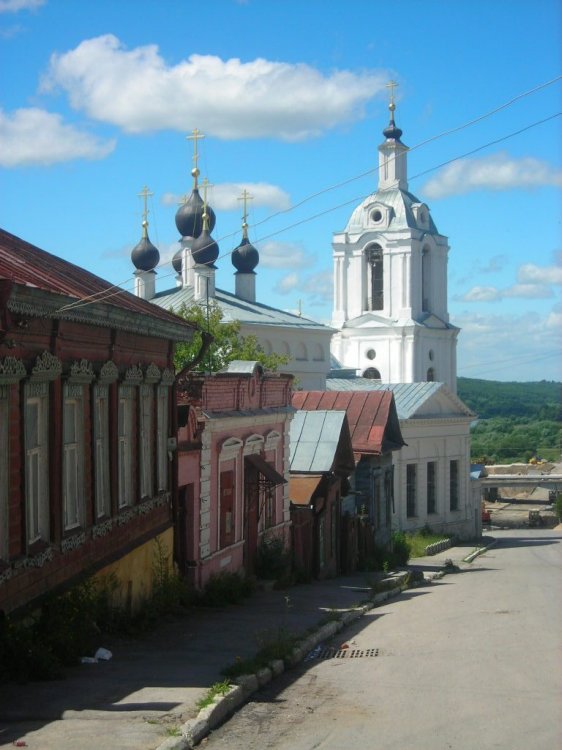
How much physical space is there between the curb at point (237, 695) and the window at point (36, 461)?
7.59 feet

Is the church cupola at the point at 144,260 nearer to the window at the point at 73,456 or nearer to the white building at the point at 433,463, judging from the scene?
the white building at the point at 433,463

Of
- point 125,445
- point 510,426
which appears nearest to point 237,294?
point 125,445

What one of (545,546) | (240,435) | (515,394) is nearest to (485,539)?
(545,546)

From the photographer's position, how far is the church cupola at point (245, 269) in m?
59.2

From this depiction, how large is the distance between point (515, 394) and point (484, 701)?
194 m

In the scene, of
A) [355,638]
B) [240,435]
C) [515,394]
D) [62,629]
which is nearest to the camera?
[62,629]

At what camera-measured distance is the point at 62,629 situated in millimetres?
10320

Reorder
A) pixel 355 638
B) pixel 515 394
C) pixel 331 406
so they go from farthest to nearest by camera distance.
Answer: pixel 515 394 < pixel 331 406 < pixel 355 638

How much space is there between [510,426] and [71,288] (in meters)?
154

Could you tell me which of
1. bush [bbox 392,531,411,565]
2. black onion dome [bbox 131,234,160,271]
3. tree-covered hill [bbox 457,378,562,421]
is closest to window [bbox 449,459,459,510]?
bush [bbox 392,531,411,565]

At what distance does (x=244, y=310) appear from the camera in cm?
5769

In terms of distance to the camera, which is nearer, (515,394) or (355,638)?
(355,638)

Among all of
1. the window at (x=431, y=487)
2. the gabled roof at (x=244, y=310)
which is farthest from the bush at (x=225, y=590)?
the gabled roof at (x=244, y=310)

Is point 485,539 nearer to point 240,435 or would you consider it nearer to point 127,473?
point 240,435
